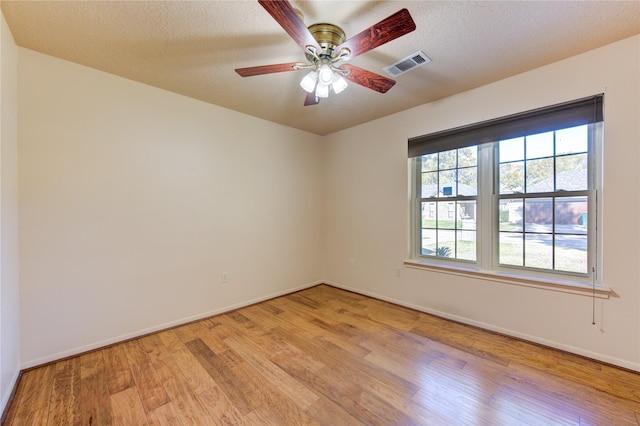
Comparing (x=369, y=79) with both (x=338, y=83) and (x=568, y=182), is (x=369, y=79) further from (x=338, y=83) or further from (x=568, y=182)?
(x=568, y=182)

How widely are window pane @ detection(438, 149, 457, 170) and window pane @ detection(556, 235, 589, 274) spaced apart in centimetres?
122

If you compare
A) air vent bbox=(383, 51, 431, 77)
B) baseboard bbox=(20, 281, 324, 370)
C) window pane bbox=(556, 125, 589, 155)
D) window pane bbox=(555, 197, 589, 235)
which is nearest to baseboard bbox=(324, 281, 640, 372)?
window pane bbox=(555, 197, 589, 235)

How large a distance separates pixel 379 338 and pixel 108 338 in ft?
8.29

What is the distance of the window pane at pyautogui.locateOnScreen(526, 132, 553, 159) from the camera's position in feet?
7.77

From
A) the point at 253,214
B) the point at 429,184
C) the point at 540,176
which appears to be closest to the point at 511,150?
the point at 540,176

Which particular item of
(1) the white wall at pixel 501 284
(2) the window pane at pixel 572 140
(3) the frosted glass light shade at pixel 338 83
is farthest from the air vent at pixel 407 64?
(2) the window pane at pixel 572 140

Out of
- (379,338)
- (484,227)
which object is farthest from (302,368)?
(484,227)

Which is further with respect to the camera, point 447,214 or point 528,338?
point 447,214

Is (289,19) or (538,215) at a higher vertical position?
(289,19)

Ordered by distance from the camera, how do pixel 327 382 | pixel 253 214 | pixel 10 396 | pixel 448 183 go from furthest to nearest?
1. pixel 253 214
2. pixel 448 183
3. pixel 327 382
4. pixel 10 396

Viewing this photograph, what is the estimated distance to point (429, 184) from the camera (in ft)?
10.5

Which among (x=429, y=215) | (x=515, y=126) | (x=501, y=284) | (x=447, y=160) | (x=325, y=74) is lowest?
(x=501, y=284)

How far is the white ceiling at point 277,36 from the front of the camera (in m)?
1.61

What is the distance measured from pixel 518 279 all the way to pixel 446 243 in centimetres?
79
